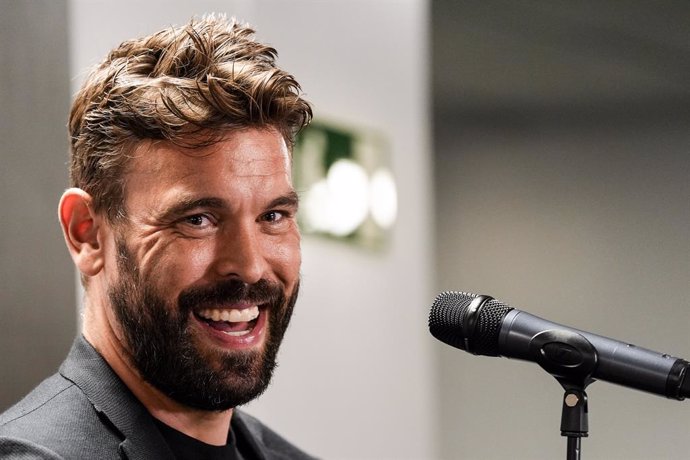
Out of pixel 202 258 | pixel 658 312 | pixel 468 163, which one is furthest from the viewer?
pixel 468 163

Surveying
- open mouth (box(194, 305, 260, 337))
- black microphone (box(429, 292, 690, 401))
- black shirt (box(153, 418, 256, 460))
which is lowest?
black shirt (box(153, 418, 256, 460))

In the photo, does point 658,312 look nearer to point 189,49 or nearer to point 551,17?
point 551,17

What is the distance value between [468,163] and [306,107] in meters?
3.24

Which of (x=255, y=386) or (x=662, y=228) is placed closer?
(x=255, y=386)

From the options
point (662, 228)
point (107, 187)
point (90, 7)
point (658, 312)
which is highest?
point (90, 7)

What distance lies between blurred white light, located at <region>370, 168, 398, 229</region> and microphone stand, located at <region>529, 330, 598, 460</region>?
8.52 feet

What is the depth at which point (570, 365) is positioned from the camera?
59.1 inches

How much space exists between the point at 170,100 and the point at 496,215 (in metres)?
3.49

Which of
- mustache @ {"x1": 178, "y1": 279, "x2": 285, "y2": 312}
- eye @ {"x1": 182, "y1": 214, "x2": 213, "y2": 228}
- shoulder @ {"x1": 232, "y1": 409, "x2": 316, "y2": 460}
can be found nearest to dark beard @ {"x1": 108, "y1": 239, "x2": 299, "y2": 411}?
mustache @ {"x1": 178, "y1": 279, "x2": 285, "y2": 312}

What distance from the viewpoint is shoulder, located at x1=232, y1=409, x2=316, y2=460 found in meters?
2.14

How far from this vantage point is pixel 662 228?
16.0 feet

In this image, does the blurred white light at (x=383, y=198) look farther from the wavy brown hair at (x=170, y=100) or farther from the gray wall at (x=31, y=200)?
the wavy brown hair at (x=170, y=100)

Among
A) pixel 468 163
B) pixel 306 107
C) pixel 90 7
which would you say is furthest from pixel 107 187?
pixel 468 163

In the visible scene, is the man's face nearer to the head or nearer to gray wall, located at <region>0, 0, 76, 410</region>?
the head
